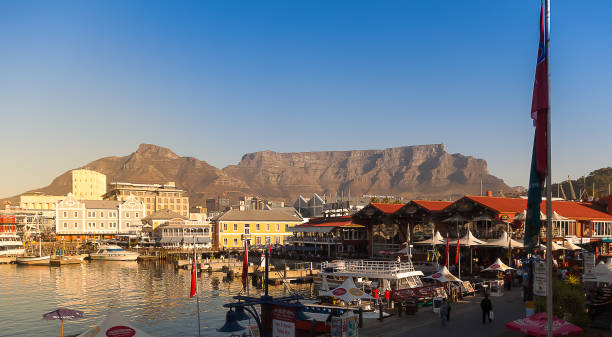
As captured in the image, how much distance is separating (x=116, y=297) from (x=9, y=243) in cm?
6136

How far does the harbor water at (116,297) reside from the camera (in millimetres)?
38081

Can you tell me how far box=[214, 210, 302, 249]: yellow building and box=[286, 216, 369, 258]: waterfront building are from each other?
17653mm

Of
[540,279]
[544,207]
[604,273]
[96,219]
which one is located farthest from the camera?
[96,219]

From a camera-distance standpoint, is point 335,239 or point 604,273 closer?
point 604,273

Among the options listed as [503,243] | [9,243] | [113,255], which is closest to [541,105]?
[503,243]

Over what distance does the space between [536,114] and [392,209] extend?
55790 millimetres

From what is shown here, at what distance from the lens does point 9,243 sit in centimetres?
9888

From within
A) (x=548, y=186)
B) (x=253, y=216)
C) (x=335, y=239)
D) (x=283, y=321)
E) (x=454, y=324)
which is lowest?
(x=335, y=239)

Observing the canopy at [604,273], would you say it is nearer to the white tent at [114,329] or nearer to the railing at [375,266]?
the railing at [375,266]

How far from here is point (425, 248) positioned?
62.9 metres

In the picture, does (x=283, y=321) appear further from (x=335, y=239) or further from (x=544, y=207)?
(x=335, y=239)

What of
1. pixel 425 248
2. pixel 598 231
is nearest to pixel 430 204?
pixel 425 248

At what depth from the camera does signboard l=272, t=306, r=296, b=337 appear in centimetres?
1822

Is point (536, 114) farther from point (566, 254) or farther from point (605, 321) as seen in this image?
point (566, 254)
